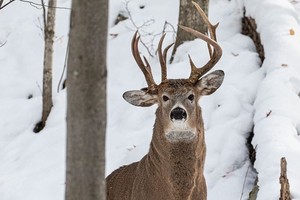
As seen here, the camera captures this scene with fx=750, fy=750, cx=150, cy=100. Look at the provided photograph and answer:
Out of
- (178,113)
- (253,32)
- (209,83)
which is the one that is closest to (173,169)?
(178,113)

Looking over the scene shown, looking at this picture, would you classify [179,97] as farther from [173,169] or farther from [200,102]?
[200,102]

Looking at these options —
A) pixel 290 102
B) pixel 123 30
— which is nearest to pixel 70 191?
pixel 290 102

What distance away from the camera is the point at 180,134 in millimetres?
5793

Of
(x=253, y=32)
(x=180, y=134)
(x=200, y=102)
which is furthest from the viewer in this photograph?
(x=253, y=32)

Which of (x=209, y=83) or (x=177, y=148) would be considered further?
(x=209, y=83)

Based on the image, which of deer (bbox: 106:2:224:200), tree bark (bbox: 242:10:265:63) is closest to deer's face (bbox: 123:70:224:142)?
deer (bbox: 106:2:224:200)

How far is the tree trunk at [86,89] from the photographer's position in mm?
2986

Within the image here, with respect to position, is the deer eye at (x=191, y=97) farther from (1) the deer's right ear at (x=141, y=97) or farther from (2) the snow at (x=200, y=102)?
(2) the snow at (x=200, y=102)

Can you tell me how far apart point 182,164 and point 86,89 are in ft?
9.60

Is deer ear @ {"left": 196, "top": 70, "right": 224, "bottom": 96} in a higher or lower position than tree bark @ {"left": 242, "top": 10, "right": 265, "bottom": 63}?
higher

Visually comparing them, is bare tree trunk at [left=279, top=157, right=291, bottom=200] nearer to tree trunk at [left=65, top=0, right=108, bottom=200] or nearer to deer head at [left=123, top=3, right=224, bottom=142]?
deer head at [left=123, top=3, right=224, bottom=142]

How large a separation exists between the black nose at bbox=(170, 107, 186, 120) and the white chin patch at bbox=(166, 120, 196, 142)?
0.35 feet

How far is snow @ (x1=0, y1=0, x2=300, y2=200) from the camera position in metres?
7.59

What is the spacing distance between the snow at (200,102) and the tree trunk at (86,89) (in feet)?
11.7
